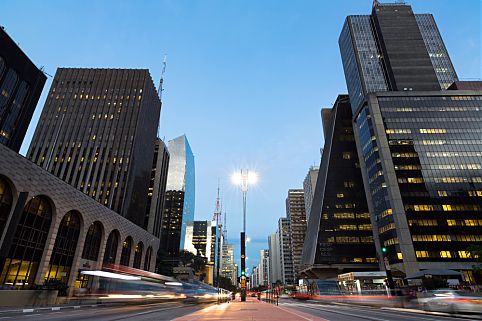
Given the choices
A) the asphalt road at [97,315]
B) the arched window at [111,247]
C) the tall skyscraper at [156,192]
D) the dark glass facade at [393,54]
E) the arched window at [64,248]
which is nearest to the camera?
the asphalt road at [97,315]

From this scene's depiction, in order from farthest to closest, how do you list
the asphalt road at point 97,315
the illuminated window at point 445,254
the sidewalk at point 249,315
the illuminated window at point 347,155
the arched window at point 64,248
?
the illuminated window at point 347,155
the illuminated window at point 445,254
the arched window at point 64,248
the asphalt road at point 97,315
the sidewalk at point 249,315

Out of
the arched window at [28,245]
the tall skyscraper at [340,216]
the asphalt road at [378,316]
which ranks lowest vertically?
the asphalt road at [378,316]

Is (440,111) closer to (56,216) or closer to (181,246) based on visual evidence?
(56,216)

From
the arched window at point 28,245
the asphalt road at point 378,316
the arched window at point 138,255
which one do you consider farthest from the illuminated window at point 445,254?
the arched window at point 28,245

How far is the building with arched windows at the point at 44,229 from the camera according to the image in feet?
→ 102

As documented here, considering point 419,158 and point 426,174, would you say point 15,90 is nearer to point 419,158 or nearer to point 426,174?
point 419,158

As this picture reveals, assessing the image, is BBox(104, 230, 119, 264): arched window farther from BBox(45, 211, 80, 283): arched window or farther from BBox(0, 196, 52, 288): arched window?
BBox(0, 196, 52, 288): arched window

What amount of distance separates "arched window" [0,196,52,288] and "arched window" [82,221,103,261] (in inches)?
384

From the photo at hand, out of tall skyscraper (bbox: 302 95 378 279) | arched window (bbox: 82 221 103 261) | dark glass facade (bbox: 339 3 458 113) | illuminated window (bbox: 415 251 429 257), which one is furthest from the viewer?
dark glass facade (bbox: 339 3 458 113)

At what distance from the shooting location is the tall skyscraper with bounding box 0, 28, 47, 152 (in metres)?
54.6

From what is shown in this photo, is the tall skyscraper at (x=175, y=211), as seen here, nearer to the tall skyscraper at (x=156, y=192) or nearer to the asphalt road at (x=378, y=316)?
the tall skyscraper at (x=156, y=192)

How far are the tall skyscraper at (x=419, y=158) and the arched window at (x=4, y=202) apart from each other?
293ft

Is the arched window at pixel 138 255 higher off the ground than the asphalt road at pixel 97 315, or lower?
higher

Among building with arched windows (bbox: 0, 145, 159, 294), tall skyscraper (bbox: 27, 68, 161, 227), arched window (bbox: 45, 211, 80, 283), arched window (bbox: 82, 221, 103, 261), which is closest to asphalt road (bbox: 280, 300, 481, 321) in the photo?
building with arched windows (bbox: 0, 145, 159, 294)
